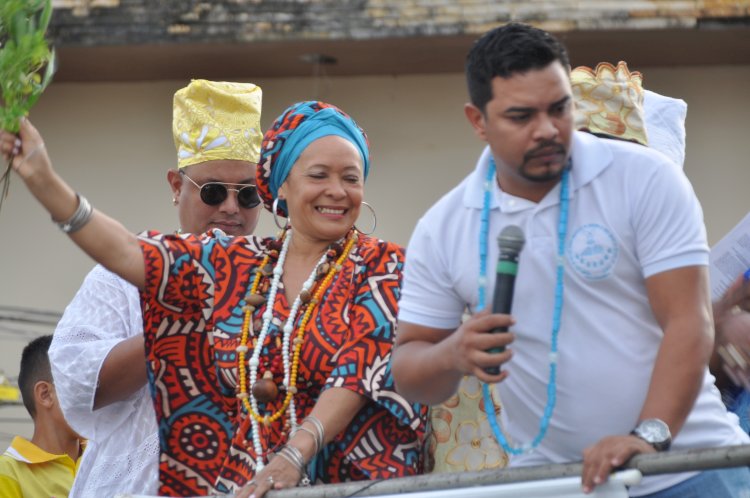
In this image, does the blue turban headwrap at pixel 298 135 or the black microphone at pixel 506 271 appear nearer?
the black microphone at pixel 506 271

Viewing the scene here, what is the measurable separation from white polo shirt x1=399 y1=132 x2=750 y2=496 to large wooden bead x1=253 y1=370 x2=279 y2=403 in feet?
2.66

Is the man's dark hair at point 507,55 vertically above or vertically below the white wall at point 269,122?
below

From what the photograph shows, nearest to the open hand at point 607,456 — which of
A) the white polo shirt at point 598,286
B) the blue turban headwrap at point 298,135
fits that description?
the white polo shirt at point 598,286

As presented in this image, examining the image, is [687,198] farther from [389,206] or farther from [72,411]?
[389,206]

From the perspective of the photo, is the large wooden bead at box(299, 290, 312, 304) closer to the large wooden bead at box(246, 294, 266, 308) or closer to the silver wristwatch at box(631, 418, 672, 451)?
the large wooden bead at box(246, 294, 266, 308)

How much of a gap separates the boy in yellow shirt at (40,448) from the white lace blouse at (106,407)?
4.13 ft

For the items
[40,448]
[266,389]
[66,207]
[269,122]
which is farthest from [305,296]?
[269,122]

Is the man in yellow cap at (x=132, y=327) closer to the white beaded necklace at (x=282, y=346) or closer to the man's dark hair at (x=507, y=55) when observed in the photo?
the white beaded necklace at (x=282, y=346)

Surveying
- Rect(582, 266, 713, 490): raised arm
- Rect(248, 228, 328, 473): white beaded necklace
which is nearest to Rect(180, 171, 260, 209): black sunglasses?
Rect(248, 228, 328, 473): white beaded necklace

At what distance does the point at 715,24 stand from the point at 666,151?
5.77m

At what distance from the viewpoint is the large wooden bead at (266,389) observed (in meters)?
4.56

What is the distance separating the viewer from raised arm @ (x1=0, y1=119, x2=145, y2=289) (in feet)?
13.7

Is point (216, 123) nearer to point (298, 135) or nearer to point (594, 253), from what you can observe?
point (298, 135)

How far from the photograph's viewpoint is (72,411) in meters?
5.29
